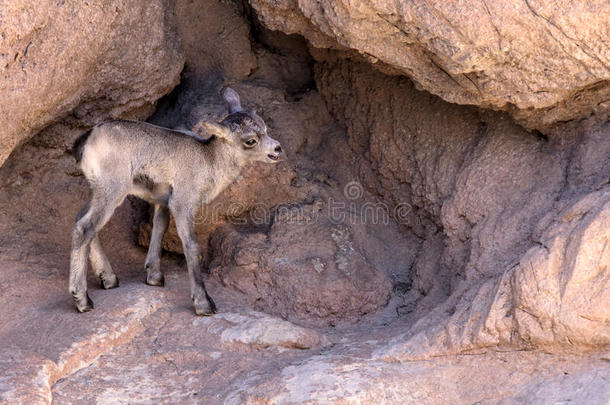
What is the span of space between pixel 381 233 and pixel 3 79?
3810mm

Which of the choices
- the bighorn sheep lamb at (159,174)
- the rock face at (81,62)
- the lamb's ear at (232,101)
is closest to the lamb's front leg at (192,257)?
the bighorn sheep lamb at (159,174)

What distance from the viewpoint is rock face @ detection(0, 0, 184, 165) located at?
4.96 m

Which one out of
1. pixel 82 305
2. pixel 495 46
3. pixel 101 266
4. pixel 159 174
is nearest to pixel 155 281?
pixel 101 266

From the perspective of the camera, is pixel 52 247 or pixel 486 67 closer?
pixel 486 67

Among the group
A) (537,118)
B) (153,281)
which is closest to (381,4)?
(537,118)

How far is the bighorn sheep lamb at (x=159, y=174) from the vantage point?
564 centimetres

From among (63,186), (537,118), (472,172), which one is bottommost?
(63,186)

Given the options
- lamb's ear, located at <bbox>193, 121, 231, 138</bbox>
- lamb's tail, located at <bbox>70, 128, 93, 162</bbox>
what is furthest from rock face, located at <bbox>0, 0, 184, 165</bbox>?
lamb's ear, located at <bbox>193, 121, 231, 138</bbox>

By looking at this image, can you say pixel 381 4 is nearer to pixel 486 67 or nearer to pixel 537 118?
pixel 486 67

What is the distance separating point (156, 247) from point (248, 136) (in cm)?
135

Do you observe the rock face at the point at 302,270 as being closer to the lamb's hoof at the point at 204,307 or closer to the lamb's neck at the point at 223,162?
the lamb's hoof at the point at 204,307

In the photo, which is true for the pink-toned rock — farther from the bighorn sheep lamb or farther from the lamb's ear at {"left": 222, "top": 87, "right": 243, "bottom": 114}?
the lamb's ear at {"left": 222, "top": 87, "right": 243, "bottom": 114}

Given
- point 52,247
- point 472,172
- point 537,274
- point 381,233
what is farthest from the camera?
point 381,233

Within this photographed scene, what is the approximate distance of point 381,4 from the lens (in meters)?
4.94
